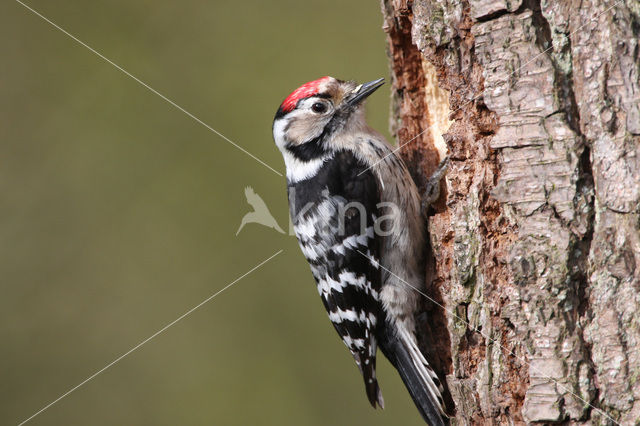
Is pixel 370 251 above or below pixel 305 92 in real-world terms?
below

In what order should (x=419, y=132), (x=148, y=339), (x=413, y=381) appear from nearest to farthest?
(x=413, y=381), (x=419, y=132), (x=148, y=339)

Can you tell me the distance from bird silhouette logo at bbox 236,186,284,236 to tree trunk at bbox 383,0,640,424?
2.71 metres

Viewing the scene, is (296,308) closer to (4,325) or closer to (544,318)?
(4,325)

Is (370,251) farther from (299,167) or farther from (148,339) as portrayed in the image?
(148,339)

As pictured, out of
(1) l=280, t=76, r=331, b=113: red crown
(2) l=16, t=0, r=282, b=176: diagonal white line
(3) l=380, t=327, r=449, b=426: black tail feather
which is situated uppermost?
(2) l=16, t=0, r=282, b=176: diagonal white line

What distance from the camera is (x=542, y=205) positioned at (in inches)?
76.2

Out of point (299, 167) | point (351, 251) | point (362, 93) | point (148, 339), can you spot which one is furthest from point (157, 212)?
point (351, 251)

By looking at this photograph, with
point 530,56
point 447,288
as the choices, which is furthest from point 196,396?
point 530,56

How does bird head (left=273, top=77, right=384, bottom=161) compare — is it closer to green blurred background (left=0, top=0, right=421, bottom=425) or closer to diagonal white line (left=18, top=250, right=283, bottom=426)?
green blurred background (left=0, top=0, right=421, bottom=425)

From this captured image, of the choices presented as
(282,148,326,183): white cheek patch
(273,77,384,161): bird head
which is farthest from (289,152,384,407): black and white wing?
(273,77,384,161): bird head

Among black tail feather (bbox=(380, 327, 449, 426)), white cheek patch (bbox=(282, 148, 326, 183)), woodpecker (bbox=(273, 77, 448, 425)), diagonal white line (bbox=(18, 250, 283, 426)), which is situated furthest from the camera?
diagonal white line (bbox=(18, 250, 283, 426))

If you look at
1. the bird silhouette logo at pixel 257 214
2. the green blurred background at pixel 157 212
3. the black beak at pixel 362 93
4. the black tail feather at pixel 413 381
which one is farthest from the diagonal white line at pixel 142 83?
the black tail feather at pixel 413 381

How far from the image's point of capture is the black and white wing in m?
2.77

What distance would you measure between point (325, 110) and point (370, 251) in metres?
0.79
